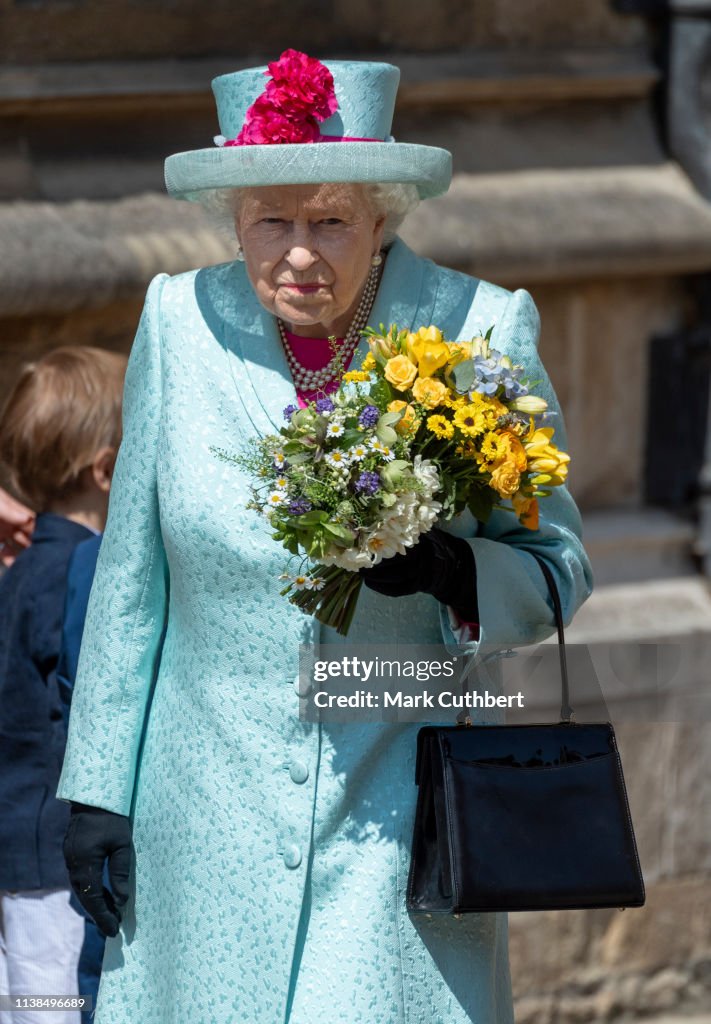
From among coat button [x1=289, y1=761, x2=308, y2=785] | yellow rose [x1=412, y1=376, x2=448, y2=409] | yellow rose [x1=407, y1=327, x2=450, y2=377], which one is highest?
yellow rose [x1=407, y1=327, x2=450, y2=377]

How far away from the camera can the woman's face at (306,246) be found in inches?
102

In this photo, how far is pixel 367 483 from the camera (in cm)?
227

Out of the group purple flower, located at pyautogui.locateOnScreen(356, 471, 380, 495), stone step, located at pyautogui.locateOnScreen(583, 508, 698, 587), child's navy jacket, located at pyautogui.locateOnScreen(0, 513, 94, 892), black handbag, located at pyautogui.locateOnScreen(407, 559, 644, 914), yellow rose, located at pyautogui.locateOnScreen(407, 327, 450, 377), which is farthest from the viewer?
stone step, located at pyautogui.locateOnScreen(583, 508, 698, 587)

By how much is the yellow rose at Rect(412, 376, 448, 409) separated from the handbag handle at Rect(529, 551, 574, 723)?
410mm

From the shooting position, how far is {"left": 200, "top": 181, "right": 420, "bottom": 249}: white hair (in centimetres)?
266

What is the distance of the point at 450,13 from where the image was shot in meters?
4.69

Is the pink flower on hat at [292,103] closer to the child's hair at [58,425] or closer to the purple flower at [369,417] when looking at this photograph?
the purple flower at [369,417]

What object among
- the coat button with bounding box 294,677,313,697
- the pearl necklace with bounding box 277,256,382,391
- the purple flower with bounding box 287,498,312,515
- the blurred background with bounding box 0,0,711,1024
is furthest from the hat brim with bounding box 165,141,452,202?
the blurred background with bounding box 0,0,711,1024

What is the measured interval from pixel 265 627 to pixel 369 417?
1.64 ft

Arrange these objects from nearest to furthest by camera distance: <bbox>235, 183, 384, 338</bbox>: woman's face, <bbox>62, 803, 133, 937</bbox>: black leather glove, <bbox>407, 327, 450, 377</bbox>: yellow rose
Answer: <bbox>407, 327, 450, 377</bbox>: yellow rose < <bbox>235, 183, 384, 338</bbox>: woman's face < <bbox>62, 803, 133, 937</bbox>: black leather glove

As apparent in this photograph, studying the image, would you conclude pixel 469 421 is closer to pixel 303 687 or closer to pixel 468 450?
pixel 468 450

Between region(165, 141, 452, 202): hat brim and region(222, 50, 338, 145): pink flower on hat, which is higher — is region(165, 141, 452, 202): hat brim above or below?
below

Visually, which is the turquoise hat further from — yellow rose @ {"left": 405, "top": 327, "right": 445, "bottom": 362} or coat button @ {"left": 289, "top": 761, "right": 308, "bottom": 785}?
coat button @ {"left": 289, "top": 761, "right": 308, "bottom": 785}

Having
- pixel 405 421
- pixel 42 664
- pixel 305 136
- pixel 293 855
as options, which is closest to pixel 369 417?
Result: pixel 405 421
